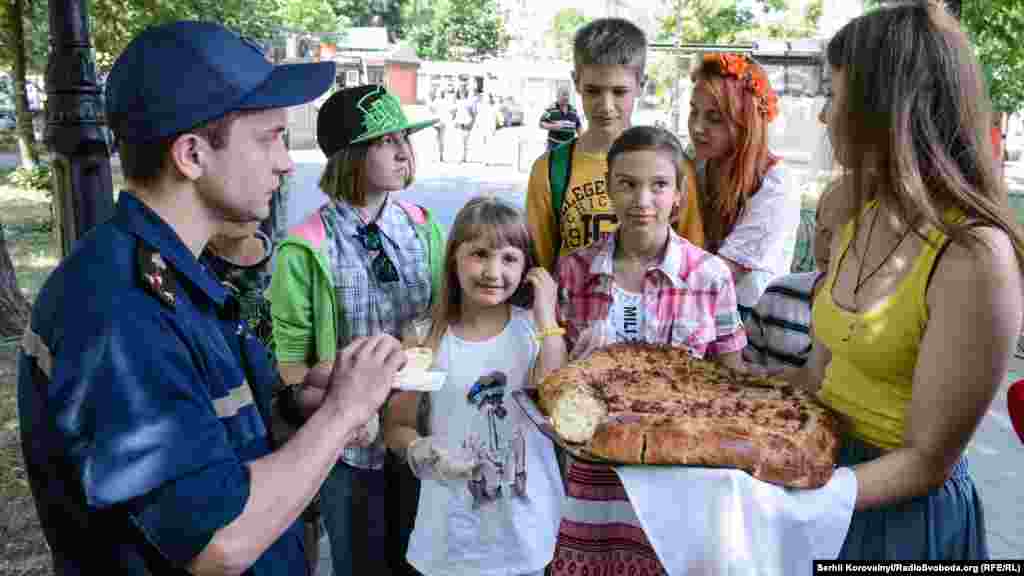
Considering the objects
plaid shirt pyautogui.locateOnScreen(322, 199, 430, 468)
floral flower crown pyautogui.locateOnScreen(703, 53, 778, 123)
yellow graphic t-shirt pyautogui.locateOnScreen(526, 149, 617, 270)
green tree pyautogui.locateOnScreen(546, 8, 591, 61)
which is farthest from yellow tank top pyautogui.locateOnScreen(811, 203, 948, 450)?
green tree pyautogui.locateOnScreen(546, 8, 591, 61)

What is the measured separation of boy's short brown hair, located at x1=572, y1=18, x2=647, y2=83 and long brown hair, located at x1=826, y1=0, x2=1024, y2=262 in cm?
171

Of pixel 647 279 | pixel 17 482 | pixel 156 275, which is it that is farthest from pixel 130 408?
pixel 17 482

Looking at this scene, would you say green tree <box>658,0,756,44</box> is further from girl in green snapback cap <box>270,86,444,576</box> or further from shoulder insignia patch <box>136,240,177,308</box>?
shoulder insignia patch <box>136,240,177,308</box>

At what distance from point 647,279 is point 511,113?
43771mm

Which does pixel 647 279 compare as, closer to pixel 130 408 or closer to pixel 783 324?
pixel 783 324

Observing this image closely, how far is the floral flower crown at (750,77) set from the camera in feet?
11.6

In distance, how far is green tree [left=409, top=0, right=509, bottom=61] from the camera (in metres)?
87.5

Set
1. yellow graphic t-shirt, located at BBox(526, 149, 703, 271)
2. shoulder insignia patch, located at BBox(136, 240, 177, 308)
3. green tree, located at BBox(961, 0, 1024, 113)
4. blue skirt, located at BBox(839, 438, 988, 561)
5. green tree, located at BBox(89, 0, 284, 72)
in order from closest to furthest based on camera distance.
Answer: shoulder insignia patch, located at BBox(136, 240, 177, 308) → blue skirt, located at BBox(839, 438, 988, 561) → yellow graphic t-shirt, located at BBox(526, 149, 703, 271) → green tree, located at BBox(961, 0, 1024, 113) → green tree, located at BBox(89, 0, 284, 72)

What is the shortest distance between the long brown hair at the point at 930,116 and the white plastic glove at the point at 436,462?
5.02 ft

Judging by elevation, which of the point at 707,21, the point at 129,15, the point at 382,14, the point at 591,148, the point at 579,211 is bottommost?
the point at 579,211

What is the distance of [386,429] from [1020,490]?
443 centimetres

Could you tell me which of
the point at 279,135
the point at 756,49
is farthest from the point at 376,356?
the point at 756,49

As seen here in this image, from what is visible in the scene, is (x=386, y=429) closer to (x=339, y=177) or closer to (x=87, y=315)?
(x=339, y=177)

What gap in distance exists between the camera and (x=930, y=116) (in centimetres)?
182
